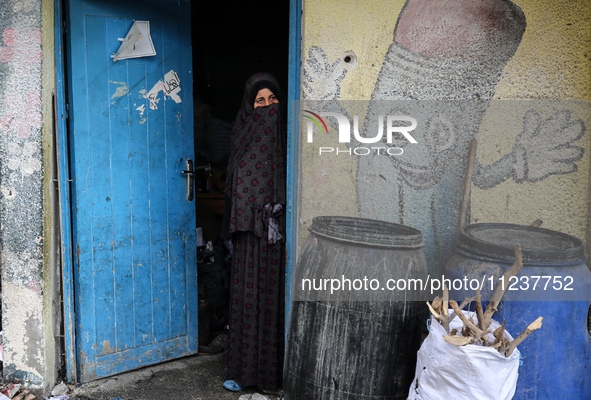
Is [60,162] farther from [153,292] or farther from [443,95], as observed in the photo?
Answer: [443,95]

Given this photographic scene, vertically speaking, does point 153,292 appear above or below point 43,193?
below

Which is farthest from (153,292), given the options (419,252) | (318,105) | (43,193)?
(419,252)

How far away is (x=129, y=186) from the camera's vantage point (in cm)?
329

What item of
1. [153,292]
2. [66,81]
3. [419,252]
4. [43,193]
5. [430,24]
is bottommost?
[153,292]

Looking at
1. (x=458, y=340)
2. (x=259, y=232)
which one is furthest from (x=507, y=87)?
(x=259, y=232)

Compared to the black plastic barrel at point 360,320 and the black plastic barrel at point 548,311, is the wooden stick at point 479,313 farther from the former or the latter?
the black plastic barrel at point 360,320

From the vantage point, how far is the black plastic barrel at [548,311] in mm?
2082

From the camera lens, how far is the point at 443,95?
2758mm

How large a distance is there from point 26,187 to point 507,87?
263 cm

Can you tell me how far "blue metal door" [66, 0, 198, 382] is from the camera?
3133 mm

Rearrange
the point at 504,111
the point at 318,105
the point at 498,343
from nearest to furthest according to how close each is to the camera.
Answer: the point at 498,343
the point at 504,111
the point at 318,105

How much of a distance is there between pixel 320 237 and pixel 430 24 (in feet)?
4.18

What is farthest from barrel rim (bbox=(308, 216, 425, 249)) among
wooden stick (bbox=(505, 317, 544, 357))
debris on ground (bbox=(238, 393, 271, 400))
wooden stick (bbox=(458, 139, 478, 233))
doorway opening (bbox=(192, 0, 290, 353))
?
doorway opening (bbox=(192, 0, 290, 353))

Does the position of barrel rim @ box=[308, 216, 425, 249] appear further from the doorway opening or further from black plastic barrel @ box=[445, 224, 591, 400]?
the doorway opening
